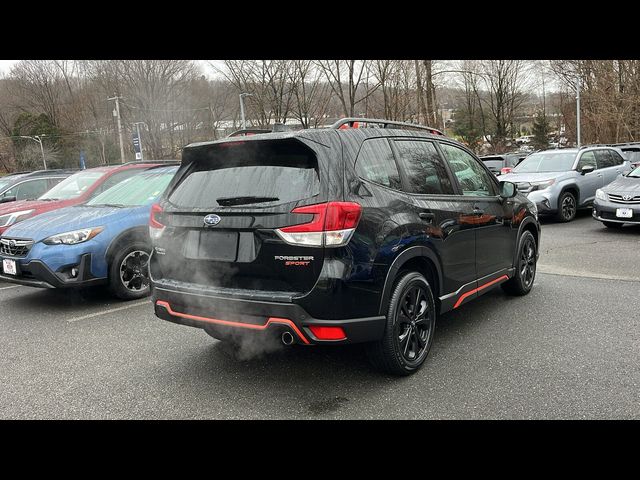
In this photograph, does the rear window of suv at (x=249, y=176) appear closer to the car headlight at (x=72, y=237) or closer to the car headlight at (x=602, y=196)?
the car headlight at (x=72, y=237)

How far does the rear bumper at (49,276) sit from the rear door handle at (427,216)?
12.5ft

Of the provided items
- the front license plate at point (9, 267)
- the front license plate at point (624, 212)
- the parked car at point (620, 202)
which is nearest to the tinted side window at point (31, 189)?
the front license plate at point (9, 267)

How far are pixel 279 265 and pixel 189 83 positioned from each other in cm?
4087

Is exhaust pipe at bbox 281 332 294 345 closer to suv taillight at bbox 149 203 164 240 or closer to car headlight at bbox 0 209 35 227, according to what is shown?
suv taillight at bbox 149 203 164 240

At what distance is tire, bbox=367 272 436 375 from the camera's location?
339 cm

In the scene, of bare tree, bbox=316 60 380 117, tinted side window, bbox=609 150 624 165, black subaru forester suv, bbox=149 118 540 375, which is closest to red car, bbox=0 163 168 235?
black subaru forester suv, bbox=149 118 540 375

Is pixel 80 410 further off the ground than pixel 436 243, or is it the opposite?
pixel 436 243

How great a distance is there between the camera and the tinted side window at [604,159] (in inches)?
484

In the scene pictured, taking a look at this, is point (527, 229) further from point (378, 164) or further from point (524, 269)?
point (378, 164)

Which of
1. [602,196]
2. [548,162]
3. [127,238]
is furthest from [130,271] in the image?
[548,162]

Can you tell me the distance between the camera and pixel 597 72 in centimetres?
2716

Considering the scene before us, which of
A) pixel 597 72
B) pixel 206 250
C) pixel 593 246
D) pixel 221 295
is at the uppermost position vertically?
pixel 597 72
